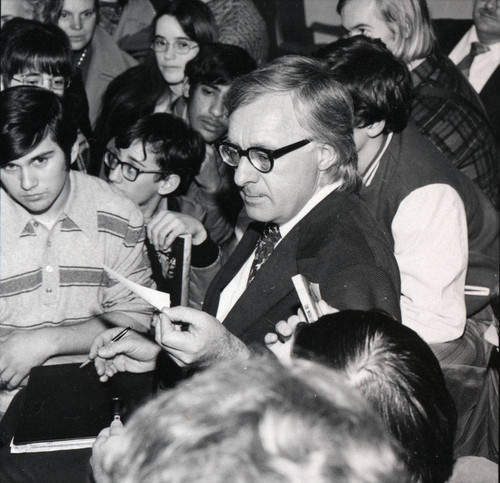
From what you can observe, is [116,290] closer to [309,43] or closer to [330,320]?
[330,320]

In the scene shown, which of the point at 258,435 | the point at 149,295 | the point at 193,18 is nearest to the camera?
the point at 258,435

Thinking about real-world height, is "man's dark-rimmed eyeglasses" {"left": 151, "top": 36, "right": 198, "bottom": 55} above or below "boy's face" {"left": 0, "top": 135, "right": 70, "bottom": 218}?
above

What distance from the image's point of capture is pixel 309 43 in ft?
14.2

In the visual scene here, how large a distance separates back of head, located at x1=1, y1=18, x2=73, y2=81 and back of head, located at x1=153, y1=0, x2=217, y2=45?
63cm

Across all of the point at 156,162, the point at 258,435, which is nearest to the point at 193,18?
the point at 156,162

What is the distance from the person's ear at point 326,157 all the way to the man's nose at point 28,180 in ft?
3.41

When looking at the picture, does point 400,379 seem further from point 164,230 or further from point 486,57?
point 486,57

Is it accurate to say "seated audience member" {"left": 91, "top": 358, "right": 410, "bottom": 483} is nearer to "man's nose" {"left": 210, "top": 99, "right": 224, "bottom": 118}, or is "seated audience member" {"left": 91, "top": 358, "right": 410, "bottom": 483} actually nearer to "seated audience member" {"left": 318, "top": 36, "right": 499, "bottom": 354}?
"seated audience member" {"left": 318, "top": 36, "right": 499, "bottom": 354}

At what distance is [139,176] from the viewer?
10.00ft

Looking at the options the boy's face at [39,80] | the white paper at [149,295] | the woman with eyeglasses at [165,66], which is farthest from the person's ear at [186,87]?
the white paper at [149,295]

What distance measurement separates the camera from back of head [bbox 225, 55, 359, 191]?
1.90 metres

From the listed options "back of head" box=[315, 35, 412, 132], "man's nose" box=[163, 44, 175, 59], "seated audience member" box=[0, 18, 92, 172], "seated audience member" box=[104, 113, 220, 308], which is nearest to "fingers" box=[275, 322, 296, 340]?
"back of head" box=[315, 35, 412, 132]

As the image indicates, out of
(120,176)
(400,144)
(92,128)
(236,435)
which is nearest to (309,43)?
(92,128)

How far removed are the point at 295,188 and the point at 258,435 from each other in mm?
1171
